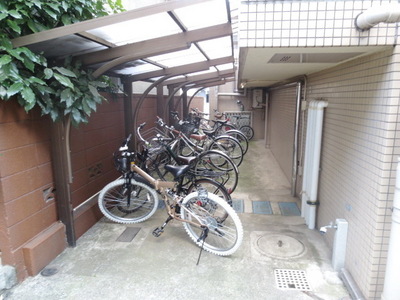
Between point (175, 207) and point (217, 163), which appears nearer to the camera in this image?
point (175, 207)

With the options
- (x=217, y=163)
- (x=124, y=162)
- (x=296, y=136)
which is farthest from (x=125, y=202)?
(x=296, y=136)

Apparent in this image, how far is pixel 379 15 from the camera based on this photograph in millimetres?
1863

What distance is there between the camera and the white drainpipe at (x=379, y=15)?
71.9 inches

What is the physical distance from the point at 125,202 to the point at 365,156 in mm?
3068

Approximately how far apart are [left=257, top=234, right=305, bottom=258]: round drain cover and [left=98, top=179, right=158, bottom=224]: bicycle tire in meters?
1.52

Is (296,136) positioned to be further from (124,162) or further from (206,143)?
(124,162)

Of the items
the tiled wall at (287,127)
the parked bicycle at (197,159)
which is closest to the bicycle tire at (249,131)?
the tiled wall at (287,127)

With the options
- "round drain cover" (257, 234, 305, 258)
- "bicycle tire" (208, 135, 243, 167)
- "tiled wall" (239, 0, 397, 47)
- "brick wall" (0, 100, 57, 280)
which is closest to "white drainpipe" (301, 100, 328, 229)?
"round drain cover" (257, 234, 305, 258)

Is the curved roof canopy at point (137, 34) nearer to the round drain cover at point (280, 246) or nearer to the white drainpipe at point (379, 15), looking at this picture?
the white drainpipe at point (379, 15)

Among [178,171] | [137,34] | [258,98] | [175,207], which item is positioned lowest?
[175,207]

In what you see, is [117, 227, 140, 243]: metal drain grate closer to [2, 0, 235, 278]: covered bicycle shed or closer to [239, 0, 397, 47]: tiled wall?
[2, 0, 235, 278]: covered bicycle shed

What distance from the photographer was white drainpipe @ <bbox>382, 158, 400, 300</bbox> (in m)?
1.97

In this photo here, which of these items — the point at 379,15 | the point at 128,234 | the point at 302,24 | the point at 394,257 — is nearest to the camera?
the point at 379,15

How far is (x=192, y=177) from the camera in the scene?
3.67 meters
